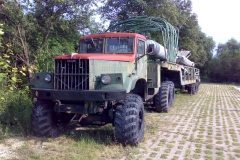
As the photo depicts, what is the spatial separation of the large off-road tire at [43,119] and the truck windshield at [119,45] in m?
1.97

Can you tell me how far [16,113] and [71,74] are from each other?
2.33 metres

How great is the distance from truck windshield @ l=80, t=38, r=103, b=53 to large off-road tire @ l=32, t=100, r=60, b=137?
175 cm

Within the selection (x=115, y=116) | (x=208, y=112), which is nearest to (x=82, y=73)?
(x=115, y=116)

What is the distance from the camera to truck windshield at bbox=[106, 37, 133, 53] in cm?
671

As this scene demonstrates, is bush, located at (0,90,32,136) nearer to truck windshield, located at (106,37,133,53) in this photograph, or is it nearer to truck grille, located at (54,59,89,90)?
truck grille, located at (54,59,89,90)

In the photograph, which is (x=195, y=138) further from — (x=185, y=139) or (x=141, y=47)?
(x=141, y=47)

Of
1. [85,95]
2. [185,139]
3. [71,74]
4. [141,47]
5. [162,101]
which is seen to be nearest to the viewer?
[85,95]

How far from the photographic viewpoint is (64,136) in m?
5.96

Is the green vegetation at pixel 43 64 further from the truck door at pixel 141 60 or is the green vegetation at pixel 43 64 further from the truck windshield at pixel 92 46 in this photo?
the truck door at pixel 141 60

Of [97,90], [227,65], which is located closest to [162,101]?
[97,90]

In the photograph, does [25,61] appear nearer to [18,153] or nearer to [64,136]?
[64,136]

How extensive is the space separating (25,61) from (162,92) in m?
4.60

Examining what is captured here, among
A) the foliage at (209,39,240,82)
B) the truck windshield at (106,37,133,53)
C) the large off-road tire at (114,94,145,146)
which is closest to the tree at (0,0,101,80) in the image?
the truck windshield at (106,37,133,53)

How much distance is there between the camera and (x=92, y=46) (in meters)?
6.96
